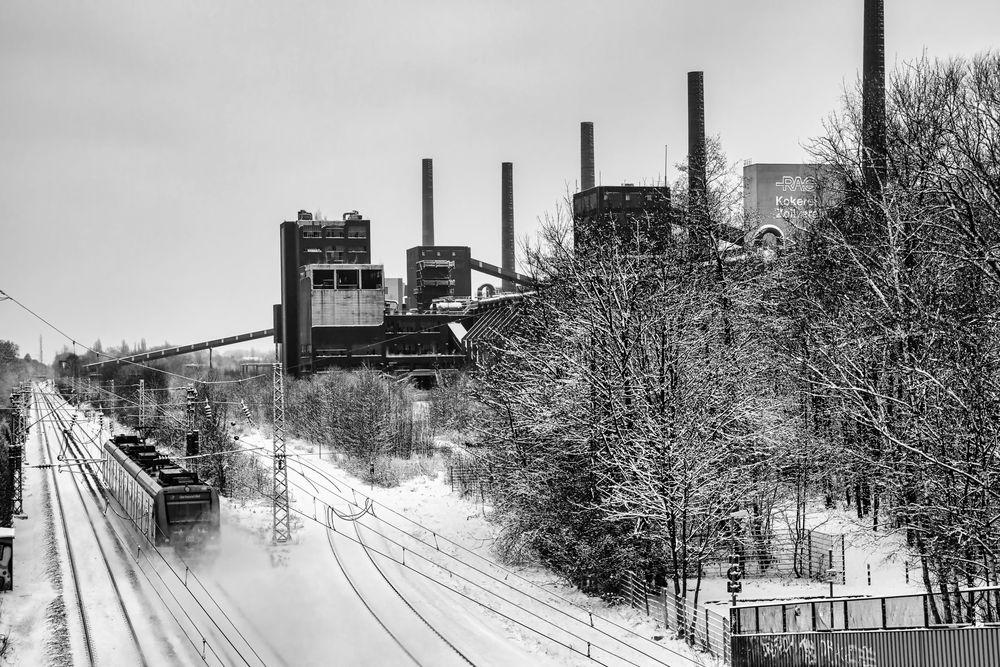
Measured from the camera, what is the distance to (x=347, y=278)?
116m

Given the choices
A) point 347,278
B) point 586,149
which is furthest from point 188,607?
point 347,278

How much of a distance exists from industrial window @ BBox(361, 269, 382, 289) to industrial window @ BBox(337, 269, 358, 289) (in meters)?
0.81

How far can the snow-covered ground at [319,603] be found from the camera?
23719 mm

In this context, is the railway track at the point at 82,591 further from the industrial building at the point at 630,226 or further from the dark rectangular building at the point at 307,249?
the dark rectangular building at the point at 307,249

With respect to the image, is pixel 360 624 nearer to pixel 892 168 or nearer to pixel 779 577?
pixel 779 577

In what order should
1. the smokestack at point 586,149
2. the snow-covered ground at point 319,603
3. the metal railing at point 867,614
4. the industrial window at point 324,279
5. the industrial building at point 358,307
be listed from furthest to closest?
the industrial window at point 324,279
the industrial building at point 358,307
the smokestack at point 586,149
the snow-covered ground at point 319,603
the metal railing at point 867,614

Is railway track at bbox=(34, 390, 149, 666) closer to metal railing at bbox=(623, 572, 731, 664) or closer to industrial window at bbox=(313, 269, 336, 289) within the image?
metal railing at bbox=(623, 572, 731, 664)

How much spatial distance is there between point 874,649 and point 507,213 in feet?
356

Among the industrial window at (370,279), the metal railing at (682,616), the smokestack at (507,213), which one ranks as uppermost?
the smokestack at (507,213)

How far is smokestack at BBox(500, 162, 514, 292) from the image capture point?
12316cm

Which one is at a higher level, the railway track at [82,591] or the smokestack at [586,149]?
the smokestack at [586,149]

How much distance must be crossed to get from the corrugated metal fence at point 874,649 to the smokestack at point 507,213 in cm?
10118

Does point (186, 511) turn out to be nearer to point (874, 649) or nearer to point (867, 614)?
point (867, 614)

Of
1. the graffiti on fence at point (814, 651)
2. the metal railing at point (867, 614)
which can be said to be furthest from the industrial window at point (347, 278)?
the graffiti on fence at point (814, 651)
